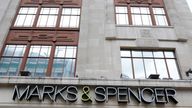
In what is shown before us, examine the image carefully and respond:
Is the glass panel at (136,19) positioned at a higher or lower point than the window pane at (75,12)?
lower

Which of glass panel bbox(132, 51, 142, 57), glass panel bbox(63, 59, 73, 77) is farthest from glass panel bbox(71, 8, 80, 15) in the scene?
glass panel bbox(132, 51, 142, 57)

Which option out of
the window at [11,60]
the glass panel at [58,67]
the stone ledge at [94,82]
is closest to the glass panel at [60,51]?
the glass panel at [58,67]

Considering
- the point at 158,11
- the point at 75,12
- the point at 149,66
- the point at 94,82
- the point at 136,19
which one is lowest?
the point at 94,82

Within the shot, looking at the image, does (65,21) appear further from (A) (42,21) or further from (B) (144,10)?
(B) (144,10)

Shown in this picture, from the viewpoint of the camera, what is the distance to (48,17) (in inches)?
826

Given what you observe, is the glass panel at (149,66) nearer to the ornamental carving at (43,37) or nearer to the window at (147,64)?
the window at (147,64)

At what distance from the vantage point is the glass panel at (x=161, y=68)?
17.5 metres

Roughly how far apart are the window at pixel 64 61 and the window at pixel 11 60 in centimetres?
260

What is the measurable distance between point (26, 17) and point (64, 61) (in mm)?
5879

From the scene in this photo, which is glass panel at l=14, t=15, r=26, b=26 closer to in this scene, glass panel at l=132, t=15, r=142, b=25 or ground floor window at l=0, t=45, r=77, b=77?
ground floor window at l=0, t=45, r=77, b=77

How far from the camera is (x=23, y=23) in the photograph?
20484 millimetres

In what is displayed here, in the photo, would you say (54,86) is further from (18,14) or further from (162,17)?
(162,17)

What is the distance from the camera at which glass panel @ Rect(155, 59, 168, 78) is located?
17.5m

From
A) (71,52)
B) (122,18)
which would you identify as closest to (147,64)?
(122,18)
